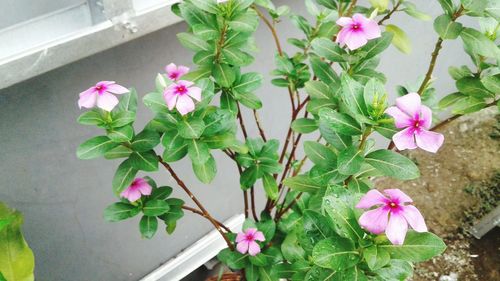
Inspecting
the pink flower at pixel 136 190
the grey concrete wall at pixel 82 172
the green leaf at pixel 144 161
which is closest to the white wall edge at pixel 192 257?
the grey concrete wall at pixel 82 172

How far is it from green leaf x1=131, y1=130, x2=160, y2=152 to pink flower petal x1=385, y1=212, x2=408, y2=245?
50 cm

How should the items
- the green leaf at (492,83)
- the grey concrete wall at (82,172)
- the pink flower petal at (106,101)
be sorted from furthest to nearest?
1. the grey concrete wall at (82,172)
2. the green leaf at (492,83)
3. the pink flower petal at (106,101)

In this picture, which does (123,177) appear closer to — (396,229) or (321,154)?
(321,154)

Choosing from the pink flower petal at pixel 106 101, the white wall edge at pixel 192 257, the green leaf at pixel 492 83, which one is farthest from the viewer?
the white wall edge at pixel 192 257

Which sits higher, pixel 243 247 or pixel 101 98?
pixel 101 98

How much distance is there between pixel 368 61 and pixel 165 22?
1.67 ft

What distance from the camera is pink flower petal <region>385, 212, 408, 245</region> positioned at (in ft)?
2.42

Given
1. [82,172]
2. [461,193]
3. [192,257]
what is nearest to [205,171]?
[82,172]

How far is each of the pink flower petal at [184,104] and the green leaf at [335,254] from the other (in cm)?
33

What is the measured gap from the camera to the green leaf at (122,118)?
3.13 ft

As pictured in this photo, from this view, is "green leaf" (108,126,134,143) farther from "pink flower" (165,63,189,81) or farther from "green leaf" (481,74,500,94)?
"green leaf" (481,74,500,94)

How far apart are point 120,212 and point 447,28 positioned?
0.83m

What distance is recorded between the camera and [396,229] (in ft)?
2.43

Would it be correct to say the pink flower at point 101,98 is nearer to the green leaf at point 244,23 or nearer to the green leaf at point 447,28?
the green leaf at point 244,23
